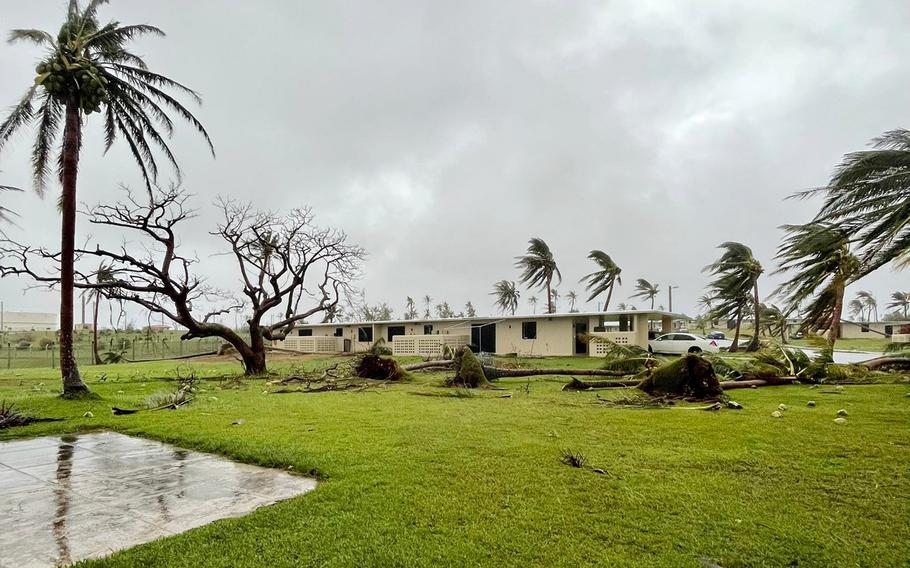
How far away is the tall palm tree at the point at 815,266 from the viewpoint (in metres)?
7.88

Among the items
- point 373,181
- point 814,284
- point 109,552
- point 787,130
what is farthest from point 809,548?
point 373,181

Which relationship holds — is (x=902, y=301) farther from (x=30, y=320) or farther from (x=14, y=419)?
(x=30, y=320)

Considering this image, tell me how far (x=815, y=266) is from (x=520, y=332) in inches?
743

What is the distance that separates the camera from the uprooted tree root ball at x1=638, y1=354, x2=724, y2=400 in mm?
9016

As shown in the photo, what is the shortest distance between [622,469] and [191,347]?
38.4 m

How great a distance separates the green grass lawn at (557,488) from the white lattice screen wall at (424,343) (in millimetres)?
19080

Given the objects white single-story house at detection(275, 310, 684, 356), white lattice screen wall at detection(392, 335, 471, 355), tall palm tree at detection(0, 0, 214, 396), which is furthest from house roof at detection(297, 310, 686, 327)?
tall palm tree at detection(0, 0, 214, 396)

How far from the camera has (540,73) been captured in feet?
54.0

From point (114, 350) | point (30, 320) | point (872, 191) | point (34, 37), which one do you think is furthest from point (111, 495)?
point (30, 320)

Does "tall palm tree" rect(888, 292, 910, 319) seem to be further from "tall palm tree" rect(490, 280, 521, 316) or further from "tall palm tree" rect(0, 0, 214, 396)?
"tall palm tree" rect(0, 0, 214, 396)

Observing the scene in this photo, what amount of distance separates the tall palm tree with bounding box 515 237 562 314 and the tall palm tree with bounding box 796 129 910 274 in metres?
28.1

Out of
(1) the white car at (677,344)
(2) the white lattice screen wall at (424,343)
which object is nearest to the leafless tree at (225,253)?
(2) the white lattice screen wall at (424,343)

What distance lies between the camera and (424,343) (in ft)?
90.0

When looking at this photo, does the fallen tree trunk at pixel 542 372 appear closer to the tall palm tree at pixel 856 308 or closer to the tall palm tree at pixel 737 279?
the tall palm tree at pixel 737 279
